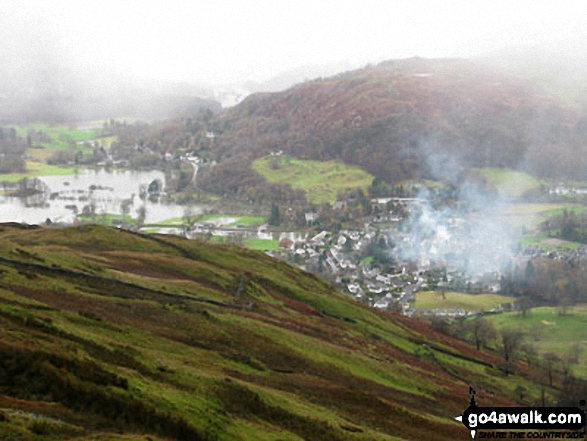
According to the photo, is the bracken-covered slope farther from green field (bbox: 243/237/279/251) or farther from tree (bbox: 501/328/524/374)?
green field (bbox: 243/237/279/251)

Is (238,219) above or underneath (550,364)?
underneath

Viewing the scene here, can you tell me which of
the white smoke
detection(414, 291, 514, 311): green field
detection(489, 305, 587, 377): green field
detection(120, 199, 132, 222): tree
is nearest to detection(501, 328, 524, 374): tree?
detection(489, 305, 587, 377): green field

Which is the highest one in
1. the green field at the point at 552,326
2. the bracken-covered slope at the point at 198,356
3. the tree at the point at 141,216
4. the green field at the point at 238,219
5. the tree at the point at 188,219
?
the bracken-covered slope at the point at 198,356

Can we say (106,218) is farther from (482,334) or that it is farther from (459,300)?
(482,334)

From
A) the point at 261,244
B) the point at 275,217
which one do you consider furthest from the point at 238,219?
the point at 261,244

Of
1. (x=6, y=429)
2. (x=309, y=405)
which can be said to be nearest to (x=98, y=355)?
(x=6, y=429)

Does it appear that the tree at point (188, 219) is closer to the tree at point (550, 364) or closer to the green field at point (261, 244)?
the green field at point (261, 244)

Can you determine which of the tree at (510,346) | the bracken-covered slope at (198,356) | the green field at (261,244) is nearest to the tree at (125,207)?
the green field at (261,244)
